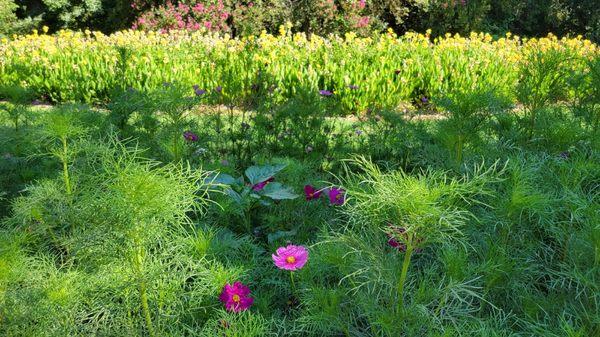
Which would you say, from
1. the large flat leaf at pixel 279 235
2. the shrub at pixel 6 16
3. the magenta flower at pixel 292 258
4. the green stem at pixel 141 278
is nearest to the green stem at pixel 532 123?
the large flat leaf at pixel 279 235

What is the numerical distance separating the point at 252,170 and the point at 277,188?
0.20 metres

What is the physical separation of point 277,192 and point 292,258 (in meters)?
0.82

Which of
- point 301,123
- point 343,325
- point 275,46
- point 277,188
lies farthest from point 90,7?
point 343,325

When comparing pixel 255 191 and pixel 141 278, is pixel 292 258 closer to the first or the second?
pixel 141 278

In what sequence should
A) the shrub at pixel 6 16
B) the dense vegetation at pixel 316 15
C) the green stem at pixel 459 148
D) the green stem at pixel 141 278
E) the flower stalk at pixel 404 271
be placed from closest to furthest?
the flower stalk at pixel 404 271, the green stem at pixel 141 278, the green stem at pixel 459 148, the dense vegetation at pixel 316 15, the shrub at pixel 6 16

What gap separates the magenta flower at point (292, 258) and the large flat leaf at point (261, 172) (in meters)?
0.89

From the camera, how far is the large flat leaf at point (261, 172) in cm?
271

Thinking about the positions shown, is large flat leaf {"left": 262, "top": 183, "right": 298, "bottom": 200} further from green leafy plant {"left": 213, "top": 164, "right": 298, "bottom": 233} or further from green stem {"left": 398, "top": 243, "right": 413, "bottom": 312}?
green stem {"left": 398, "top": 243, "right": 413, "bottom": 312}

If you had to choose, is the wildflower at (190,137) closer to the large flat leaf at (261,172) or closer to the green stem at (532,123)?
the large flat leaf at (261,172)

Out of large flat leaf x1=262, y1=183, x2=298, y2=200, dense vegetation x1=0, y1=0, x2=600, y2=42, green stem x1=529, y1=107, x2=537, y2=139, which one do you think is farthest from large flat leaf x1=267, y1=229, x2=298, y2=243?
dense vegetation x1=0, y1=0, x2=600, y2=42

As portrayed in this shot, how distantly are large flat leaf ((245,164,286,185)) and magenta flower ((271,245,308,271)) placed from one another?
89cm

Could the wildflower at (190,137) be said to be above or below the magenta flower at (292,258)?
below

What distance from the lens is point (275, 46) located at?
22.8ft

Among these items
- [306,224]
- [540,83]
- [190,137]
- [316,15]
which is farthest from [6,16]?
[540,83]
